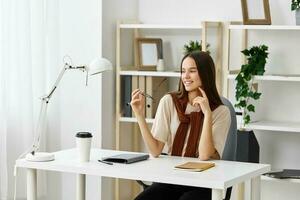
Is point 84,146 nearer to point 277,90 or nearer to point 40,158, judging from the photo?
point 40,158

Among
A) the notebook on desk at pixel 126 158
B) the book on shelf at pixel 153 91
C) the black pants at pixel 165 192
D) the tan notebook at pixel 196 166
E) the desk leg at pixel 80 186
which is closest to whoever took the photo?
the tan notebook at pixel 196 166

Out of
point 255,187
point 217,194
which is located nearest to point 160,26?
point 255,187

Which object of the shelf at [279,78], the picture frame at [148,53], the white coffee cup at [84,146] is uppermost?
the picture frame at [148,53]

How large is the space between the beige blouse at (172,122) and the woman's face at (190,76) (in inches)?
4.8

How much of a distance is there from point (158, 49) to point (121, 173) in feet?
6.35

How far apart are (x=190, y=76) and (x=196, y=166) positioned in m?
0.57

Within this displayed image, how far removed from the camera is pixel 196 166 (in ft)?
10.5

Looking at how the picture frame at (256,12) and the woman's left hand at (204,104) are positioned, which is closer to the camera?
the woman's left hand at (204,104)

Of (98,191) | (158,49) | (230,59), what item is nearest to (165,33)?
(158,49)

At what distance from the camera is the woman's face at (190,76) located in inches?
139

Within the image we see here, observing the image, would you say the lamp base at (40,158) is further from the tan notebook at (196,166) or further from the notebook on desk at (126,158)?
the tan notebook at (196,166)

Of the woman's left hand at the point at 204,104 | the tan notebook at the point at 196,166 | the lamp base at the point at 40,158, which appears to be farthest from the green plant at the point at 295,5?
the lamp base at the point at 40,158

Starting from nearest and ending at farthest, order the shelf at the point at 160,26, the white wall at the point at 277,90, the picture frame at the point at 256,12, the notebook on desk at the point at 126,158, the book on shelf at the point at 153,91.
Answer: the notebook on desk at the point at 126,158, the picture frame at the point at 256,12, the white wall at the point at 277,90, the shelf at the point at 160,26, the book on shelf at the point at 153,91

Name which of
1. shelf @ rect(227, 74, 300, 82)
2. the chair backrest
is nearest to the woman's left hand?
the chair backrest
